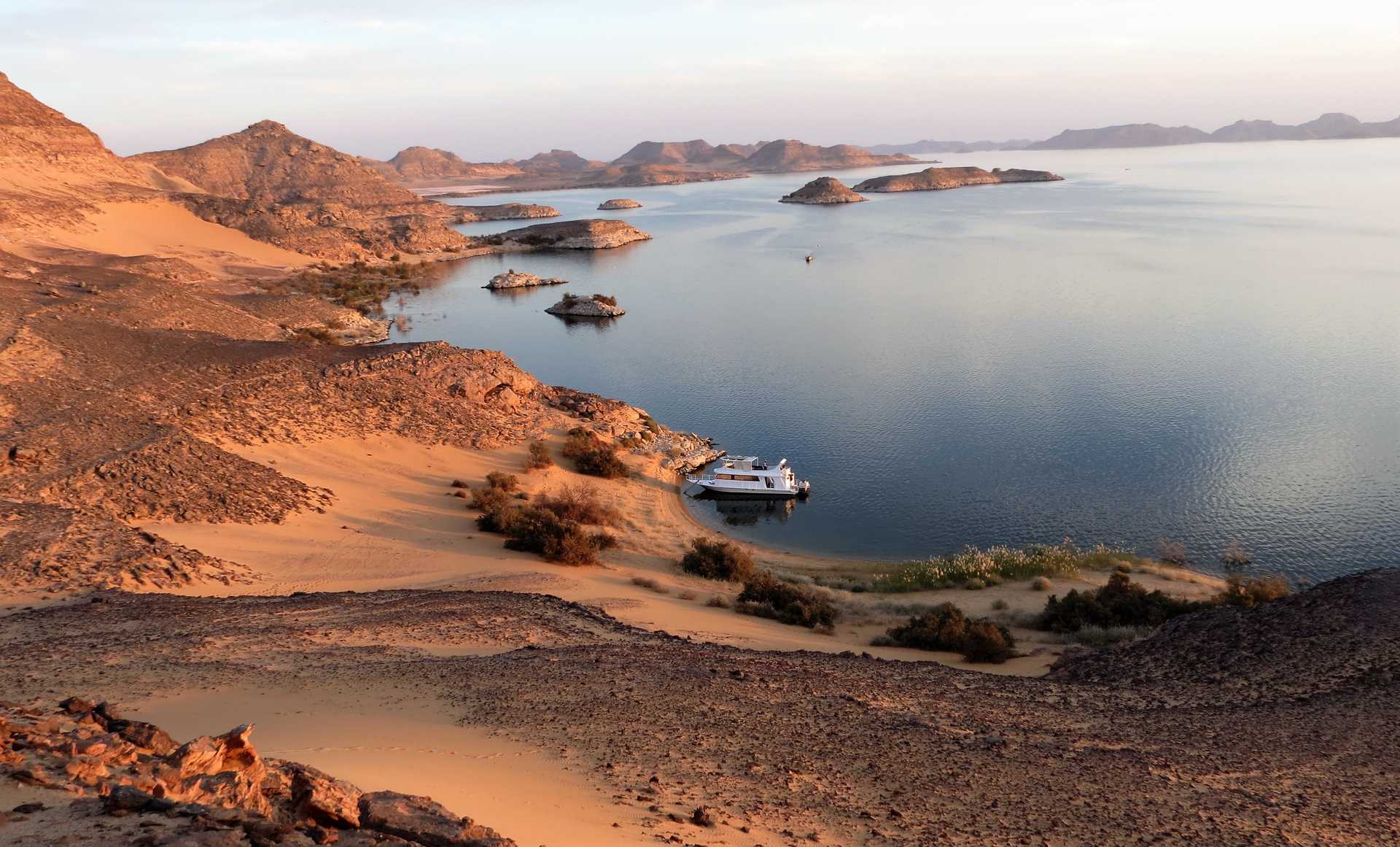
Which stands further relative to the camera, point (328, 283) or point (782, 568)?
point (328, 283)

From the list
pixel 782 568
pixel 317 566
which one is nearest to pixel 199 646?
pixel 317 566

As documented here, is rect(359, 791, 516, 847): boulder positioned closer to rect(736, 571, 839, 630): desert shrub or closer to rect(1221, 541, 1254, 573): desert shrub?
rect(736, 571, 839, 630): desert shrub

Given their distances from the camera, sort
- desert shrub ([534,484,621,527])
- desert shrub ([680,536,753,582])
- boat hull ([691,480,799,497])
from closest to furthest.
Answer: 1. desert shrub ([680,536,753,582])
2. desert shrub ([534,484,621,527])
3. boat hull ([691,480,799,497])

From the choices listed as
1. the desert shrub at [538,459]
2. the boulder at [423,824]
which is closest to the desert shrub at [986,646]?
the boulder at [423,824]

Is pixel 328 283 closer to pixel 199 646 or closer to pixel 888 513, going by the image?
pixel 888 513

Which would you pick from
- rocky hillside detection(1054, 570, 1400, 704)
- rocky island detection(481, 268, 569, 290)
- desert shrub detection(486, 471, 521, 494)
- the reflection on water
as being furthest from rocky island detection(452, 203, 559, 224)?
rocky hillside detection(1054, 570, 1400, 704)

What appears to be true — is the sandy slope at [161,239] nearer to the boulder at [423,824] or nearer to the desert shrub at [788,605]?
the desert shrub at [788,605]

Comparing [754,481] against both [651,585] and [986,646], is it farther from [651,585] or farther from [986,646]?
[986,646]
